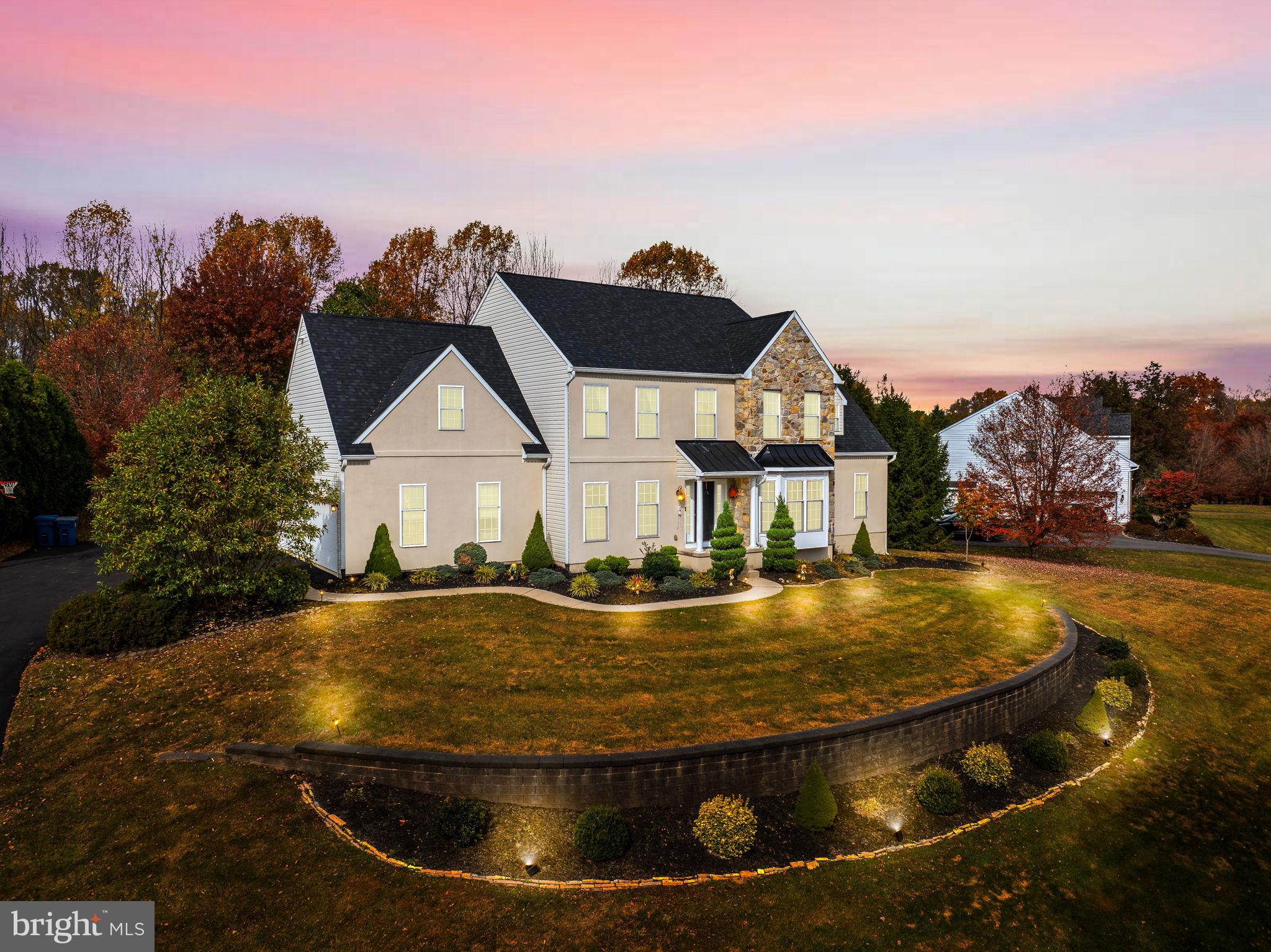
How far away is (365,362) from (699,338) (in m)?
13.0

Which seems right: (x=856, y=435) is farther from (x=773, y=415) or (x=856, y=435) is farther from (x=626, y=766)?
(x=626, y=766)

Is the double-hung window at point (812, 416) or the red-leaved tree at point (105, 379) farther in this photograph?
the red-leaved tree at point (105, 379)

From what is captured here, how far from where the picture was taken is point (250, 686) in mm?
14984

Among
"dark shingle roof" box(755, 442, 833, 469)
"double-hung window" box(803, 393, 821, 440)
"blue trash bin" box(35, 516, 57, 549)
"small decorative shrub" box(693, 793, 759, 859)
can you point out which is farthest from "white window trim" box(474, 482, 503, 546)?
"blue trash bin" box(35, 516, 57, 549)

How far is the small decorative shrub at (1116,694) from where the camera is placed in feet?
59.4

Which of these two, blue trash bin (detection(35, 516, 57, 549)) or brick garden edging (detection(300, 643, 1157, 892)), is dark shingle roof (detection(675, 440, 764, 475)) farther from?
blue trash bin (detection(35, 516, 57, 549))

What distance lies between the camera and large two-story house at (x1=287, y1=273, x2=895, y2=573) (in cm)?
2412

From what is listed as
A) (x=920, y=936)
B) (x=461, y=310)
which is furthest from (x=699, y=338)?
(x=461, y=310)

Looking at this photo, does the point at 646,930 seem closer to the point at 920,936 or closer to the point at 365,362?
the point at 920,936

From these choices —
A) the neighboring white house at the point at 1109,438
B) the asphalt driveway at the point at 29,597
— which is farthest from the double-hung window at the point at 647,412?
the neighboring white house at the point at 1109,438

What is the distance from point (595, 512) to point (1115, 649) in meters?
16.4

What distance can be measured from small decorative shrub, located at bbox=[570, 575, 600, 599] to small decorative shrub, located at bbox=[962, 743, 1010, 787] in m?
11.4

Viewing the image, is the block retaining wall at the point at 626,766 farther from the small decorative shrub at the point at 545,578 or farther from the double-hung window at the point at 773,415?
the double-hung window at the point at 773,415

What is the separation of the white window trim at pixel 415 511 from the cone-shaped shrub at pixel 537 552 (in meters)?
3.39
